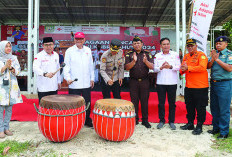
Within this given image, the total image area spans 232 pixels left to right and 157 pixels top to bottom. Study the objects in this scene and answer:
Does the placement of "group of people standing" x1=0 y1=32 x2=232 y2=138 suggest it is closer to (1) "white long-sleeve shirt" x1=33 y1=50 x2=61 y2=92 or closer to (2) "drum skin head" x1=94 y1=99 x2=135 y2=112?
(1) "white long-sleeve shirt" x1=33 y1=50 x2=61 y2=92

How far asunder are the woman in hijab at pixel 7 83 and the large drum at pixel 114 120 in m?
1.49

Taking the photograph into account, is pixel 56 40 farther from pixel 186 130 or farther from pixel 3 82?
pixel 186 130

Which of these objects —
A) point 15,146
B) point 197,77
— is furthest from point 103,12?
point 15,146

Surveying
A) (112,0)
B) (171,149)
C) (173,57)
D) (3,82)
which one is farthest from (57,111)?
(112,0)

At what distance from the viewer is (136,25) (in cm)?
1180

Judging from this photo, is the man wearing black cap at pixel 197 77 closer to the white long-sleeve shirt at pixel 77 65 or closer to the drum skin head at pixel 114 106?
the drum skin head at pixel 114 106

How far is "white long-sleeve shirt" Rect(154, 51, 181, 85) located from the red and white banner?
770 millimetres

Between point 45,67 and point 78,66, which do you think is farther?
point 78,66

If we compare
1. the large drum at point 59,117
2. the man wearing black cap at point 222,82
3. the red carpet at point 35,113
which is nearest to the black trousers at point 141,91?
the red carpet at point 35,113

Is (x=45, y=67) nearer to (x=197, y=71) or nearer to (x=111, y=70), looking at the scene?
(x=111, y=70)

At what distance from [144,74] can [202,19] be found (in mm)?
1700

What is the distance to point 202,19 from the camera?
396 centimetres

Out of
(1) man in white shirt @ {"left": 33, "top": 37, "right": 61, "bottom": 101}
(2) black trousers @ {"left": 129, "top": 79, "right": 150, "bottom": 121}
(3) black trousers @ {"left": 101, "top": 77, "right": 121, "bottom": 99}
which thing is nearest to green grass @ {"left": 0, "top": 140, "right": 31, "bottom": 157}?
(1) man in white shirt @ {"left": 33, "top": 37, "right": 61, "bottom": 101}

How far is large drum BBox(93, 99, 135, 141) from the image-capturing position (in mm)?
2744
